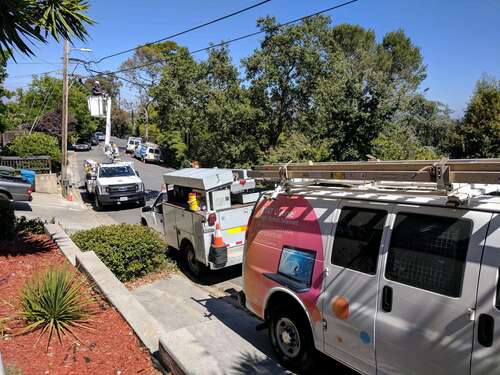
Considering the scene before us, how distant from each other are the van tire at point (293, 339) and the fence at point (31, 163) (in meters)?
24.8

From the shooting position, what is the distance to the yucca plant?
4.71 meters

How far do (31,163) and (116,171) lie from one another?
872 centimetres

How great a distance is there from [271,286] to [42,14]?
6673mm

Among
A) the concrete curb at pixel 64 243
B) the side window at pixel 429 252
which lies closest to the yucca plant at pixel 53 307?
the concrete curb at pixel 64 243

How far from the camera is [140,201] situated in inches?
786

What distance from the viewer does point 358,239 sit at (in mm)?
3840

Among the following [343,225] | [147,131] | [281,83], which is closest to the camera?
[343,225]

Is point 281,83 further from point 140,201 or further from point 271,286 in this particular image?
point 271,286

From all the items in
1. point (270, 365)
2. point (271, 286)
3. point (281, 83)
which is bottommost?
point (270, 365)

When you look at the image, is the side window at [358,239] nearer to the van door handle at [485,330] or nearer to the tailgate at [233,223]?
the van door handle at [485,330]

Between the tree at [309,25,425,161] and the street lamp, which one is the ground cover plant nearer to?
the tree at [309,25,425,161]

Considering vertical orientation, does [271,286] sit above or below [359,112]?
below

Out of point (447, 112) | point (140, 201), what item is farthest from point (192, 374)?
point (447, 112)

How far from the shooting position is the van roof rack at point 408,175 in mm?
2984
